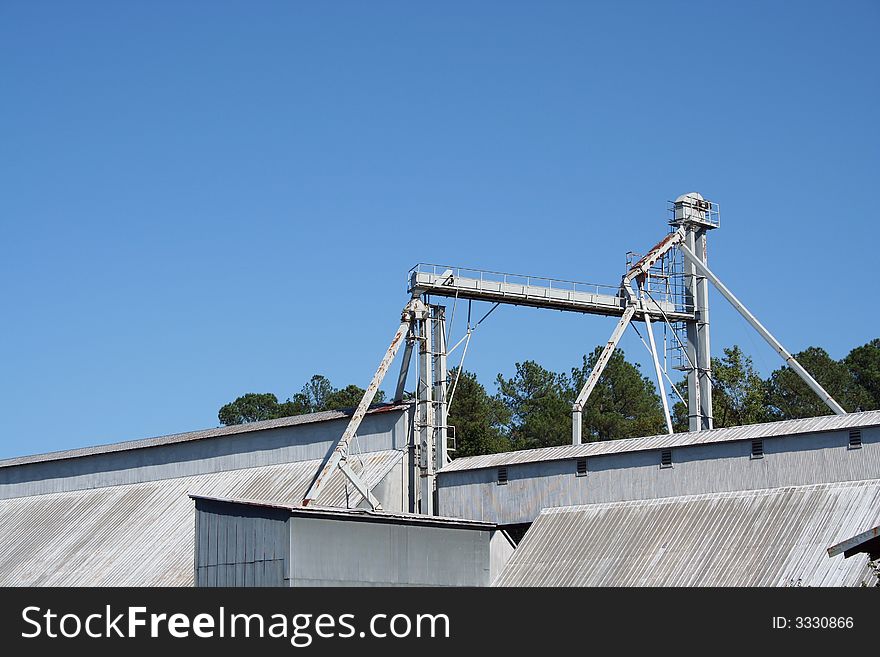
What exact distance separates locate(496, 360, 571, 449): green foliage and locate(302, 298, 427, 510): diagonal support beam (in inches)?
2041

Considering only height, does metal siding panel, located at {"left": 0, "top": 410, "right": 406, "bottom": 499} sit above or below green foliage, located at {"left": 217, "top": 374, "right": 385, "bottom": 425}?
below

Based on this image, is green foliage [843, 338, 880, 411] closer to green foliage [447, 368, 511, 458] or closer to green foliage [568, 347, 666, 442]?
green foliage [568, 347, 666, 442]

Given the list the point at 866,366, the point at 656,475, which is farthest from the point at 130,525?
the point at 866,366

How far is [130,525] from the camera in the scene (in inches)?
2719

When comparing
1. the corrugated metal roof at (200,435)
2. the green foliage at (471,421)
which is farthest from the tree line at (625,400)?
the corrugated metal roof at (200,435)

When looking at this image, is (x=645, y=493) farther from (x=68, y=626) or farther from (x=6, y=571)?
(x=6, y=571)

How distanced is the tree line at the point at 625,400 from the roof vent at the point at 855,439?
47075 mm

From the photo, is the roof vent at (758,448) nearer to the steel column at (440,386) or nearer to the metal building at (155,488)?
the steel column at (440,386)

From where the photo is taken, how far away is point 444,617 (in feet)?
94.8

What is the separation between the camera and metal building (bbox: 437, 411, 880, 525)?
4791cm

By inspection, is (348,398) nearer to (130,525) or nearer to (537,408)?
(537,408)

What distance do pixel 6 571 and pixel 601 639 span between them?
162 ft

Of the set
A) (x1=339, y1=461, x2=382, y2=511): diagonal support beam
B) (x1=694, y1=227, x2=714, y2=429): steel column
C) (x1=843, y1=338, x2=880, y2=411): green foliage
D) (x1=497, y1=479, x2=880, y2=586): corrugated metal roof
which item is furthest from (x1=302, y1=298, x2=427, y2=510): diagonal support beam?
(x1=843, y1=338, x2=880, y2=411): green foliage

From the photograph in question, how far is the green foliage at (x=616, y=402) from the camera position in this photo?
112438 millimetres
